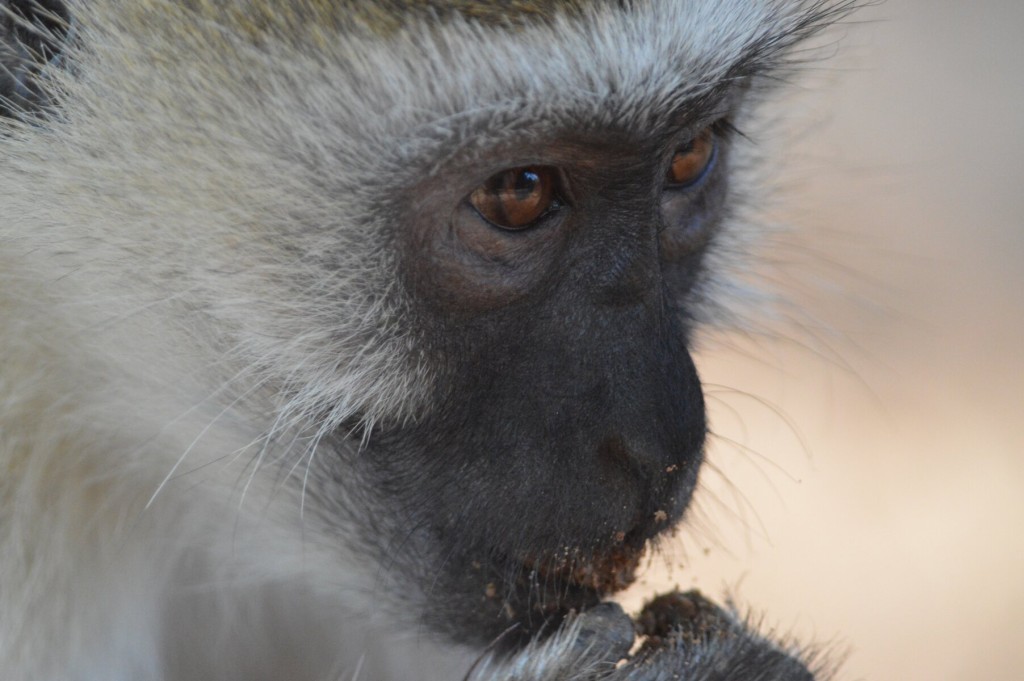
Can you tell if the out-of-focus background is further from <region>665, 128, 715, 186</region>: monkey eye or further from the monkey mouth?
the monkey mouth

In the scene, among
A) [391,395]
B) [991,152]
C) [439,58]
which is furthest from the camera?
[991,152]

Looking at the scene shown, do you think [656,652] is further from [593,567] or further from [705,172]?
[705,172]

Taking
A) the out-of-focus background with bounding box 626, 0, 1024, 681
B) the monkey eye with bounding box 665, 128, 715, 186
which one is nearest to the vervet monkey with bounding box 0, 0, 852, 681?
the monkey eye with bounding box 665, 128, 715, 186

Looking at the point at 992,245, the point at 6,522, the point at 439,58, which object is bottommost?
the point at 6,522

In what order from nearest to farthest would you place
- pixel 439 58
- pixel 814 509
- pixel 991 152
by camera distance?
pixel 439 58 < pixel 814 509 < pixel 991 152

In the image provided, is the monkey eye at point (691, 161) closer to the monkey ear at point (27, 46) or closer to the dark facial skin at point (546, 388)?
the dark facial skin at point (546, 388)

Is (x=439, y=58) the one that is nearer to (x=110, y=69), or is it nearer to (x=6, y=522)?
(x=110, y=69)

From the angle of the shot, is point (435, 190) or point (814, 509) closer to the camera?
point (435, 190)

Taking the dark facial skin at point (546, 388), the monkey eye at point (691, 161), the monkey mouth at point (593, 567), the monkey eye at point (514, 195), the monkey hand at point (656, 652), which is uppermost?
the monkey eye at point (691, 161)

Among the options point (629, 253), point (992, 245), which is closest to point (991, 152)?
point (992, 245)

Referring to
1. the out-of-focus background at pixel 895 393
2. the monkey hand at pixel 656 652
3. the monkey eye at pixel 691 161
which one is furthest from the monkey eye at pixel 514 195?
the out-of-focus background at pixel 895 393
